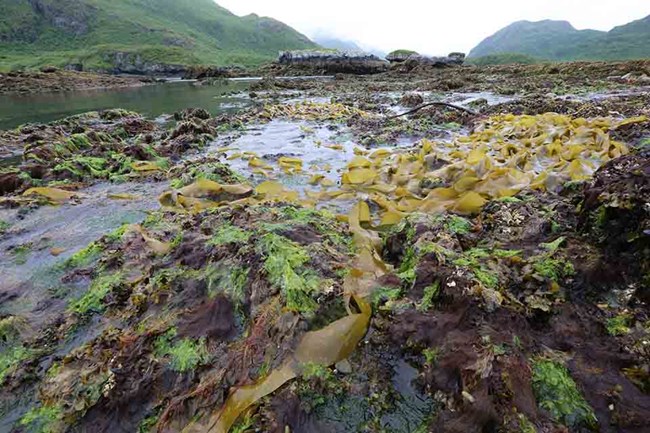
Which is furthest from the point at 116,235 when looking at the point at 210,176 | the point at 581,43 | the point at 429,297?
the point at 581,43

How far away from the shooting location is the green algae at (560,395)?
4.11 ft

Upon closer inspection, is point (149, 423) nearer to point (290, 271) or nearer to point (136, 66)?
point (290, 271)

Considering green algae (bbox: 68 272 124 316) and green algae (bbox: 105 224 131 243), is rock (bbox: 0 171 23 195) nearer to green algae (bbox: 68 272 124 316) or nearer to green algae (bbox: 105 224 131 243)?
green algae (bbox: 105 224 131 243)

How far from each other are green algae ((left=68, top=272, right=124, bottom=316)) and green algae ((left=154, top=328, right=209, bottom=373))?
2.16 feet

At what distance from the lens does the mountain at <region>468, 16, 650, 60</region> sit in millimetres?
88938

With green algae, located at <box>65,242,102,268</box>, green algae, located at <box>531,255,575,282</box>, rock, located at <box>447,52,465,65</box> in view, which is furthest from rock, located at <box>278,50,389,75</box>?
green algae, located at <box>531,255,575,282</box>

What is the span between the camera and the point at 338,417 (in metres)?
1.41

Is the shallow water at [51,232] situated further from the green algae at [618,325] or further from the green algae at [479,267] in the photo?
the green algae at [618,325]

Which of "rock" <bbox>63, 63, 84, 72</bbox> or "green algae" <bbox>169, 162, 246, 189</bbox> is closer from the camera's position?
"green algae" <bbox>169, 162, 246, 189</bbox>

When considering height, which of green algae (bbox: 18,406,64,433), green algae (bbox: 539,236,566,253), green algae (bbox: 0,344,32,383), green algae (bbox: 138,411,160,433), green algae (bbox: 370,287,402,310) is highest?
green algae (bbox: 539,236,566,253)

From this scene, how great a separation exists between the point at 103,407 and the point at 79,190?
3.99 meters

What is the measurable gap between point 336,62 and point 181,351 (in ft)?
146

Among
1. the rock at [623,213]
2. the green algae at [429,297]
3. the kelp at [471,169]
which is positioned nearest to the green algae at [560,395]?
the green algae at [429,297]

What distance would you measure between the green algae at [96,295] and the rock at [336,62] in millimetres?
39338
